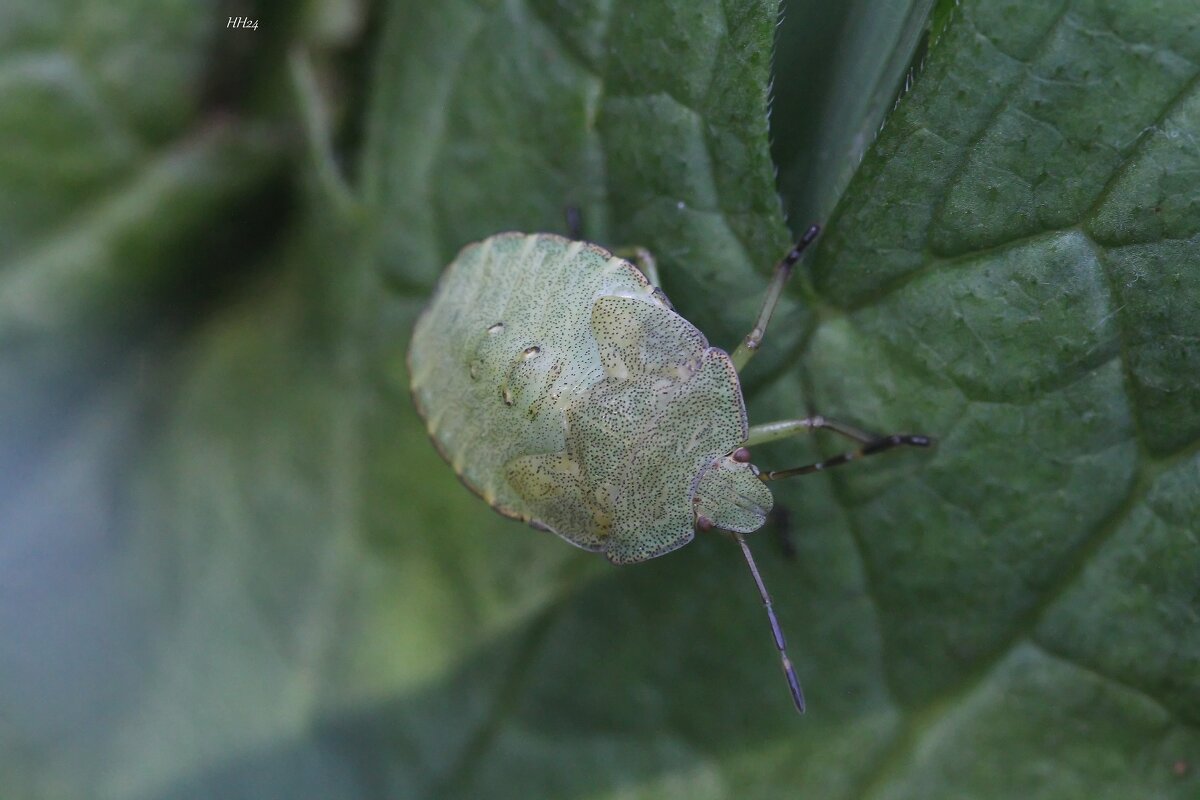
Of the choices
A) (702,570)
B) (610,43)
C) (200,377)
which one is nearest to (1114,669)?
(702,570)

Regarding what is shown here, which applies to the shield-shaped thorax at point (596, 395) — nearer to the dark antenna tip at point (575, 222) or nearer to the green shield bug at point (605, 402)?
the green shield bug at point (605, 402)

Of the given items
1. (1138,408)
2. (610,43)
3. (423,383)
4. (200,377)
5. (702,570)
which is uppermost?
(610,43)

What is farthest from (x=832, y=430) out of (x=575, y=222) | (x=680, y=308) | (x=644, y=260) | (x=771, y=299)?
(x=575, y=222)

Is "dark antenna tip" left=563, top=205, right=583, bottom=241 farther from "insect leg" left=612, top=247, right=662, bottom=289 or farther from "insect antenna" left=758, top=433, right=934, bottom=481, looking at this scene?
"insect antenna" left=758, top=433, right=934, bottom=481

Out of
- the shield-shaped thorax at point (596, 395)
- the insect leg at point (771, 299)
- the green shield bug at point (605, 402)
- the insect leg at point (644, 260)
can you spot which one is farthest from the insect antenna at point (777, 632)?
the insect leg at point (644, 260)

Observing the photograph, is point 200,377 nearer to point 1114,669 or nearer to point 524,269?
point 524,269
